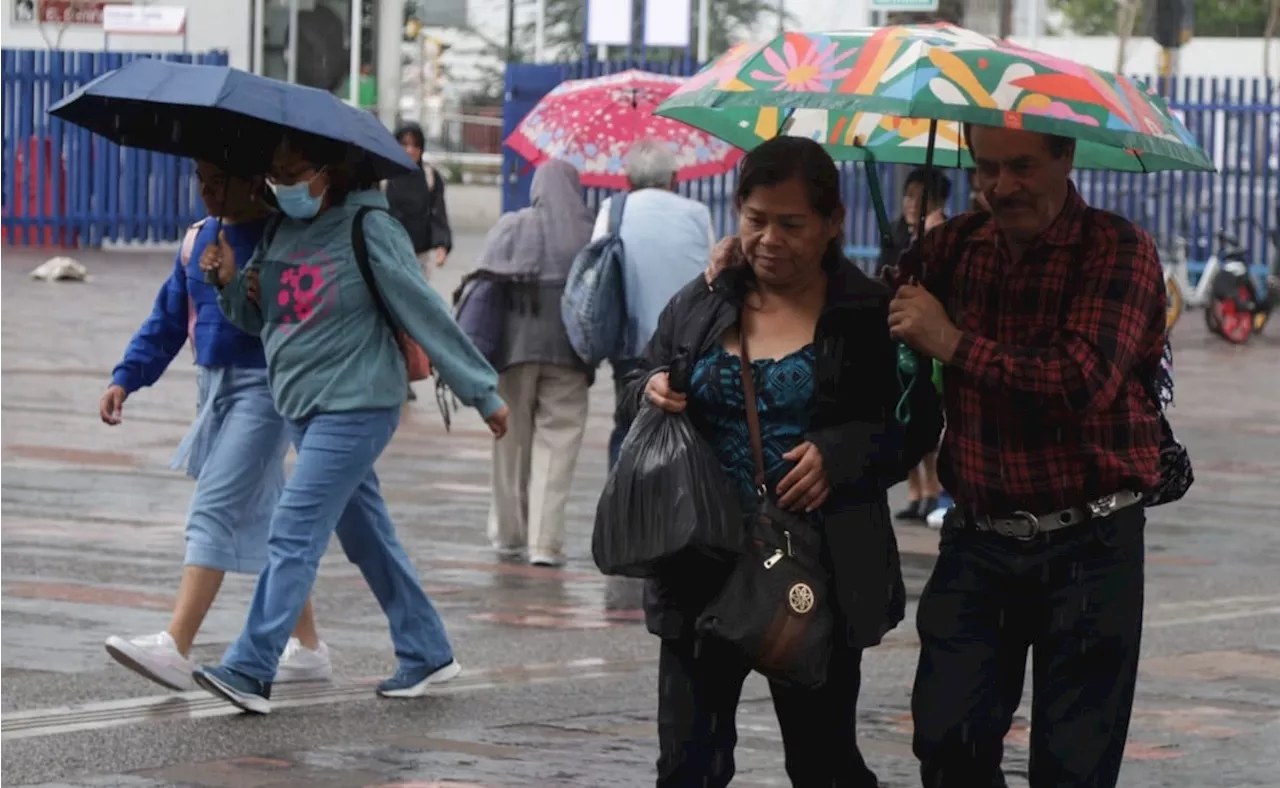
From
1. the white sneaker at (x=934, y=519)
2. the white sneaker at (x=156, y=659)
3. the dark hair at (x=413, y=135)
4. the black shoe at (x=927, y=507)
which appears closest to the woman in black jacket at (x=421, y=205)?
the dark hair at (x=413, y=135)

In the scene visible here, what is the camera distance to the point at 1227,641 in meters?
9.56

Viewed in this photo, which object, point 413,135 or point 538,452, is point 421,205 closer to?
point 413,135

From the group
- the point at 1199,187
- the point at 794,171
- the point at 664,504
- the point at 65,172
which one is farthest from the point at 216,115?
the point at 65,172

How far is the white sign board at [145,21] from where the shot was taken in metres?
33.4

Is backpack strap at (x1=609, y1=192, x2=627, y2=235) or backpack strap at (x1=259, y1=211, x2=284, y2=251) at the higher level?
backpack strap at (x1=259, y1=211, x2=284, y2=251)

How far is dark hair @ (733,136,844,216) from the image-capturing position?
16.4ft

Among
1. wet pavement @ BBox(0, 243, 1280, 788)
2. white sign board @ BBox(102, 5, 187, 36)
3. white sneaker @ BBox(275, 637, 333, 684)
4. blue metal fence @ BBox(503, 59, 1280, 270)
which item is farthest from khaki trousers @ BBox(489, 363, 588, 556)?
white sign board @ BBox(102, 5, 187, 36)

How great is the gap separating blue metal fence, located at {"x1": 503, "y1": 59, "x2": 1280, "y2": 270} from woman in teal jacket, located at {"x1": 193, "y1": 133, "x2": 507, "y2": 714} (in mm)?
18922

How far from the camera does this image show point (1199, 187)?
28266mm

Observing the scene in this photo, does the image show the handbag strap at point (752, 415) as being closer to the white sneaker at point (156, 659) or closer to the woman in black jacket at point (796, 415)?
the woman in black jacket at point (796, 415)

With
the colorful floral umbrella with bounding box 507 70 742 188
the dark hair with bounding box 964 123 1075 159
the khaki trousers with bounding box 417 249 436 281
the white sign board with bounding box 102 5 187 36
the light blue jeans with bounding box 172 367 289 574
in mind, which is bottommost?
the khaki trousers with bounding box 417 249 436 281

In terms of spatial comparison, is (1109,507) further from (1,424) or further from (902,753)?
(1,424)

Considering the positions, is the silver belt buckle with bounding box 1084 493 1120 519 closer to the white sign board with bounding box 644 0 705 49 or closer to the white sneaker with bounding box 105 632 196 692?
the white sneaker with bounding box 105 632 196 692

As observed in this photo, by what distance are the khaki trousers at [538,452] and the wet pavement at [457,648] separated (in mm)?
177
